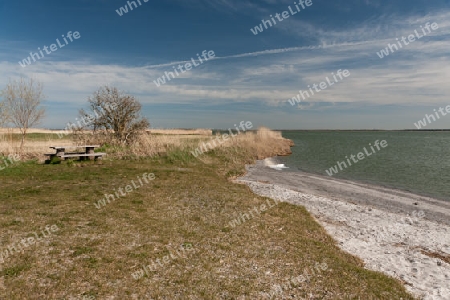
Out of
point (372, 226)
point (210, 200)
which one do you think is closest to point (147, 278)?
point (210, 200)

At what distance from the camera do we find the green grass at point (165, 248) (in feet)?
18.0

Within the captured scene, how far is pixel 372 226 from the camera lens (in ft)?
37.0

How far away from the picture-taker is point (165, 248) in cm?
715

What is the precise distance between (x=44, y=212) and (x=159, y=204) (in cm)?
405

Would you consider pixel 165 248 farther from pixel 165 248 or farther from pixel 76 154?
pixel 76 154

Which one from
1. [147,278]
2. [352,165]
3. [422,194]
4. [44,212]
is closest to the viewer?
[147,278]

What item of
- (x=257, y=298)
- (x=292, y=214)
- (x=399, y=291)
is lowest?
(x=399, y=291)

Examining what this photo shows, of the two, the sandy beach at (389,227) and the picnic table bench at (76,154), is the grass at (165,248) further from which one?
the picnic table bench at (76,154)

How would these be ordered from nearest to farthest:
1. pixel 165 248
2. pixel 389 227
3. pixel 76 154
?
pixel 165 248, pixel 389 227, pixel 76 154

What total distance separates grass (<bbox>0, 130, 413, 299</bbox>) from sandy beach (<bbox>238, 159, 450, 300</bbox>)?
0.85 metres

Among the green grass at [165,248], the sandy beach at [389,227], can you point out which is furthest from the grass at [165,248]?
the sandy beach at [389,227]

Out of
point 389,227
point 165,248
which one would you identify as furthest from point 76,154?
point 389,227

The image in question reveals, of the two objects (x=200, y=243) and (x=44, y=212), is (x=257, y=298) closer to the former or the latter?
(x=200, y=243)

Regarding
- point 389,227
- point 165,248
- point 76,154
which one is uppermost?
point 76,154
